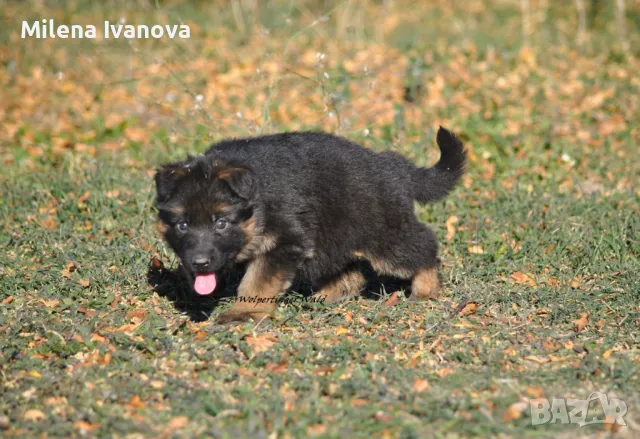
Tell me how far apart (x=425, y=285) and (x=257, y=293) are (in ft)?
4.18

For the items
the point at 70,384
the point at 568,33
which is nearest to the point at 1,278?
the point at 70,384

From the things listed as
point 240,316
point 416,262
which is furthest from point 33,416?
point 416,262

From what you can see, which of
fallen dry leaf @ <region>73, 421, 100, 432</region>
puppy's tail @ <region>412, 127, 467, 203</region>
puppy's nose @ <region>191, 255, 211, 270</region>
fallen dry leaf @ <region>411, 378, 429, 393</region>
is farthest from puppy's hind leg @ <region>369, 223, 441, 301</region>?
fallen dry leaf @ <region>73, 421, 100, 432</region>

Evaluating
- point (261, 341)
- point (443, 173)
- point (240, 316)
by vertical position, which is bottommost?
point (261, 341)

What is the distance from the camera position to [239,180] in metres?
4.58

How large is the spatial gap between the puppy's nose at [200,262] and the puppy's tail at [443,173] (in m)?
1.66

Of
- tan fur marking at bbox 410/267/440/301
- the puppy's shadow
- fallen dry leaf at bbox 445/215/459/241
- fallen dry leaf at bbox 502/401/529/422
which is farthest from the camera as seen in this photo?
fallen dry leaf at bbox 445/215/459/241

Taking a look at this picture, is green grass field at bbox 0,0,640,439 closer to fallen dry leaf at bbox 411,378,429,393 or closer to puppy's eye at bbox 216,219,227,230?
fallen dry leaf at bbox 411,378,429,393

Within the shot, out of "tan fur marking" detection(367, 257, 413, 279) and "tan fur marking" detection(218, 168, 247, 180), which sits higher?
"tan fur marking" detection(218, 168, 247, 180)

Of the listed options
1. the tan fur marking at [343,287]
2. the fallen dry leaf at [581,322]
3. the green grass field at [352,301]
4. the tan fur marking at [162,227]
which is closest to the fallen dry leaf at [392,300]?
the green grass field at [352,301]

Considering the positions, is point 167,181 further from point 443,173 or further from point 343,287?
point 443,173

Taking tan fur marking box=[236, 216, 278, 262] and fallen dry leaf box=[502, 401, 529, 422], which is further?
tan fur marking box=[236, 216, 278, 262]

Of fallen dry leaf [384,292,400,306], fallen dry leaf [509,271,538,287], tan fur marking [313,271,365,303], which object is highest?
tan fur marking [313,271,365,303]

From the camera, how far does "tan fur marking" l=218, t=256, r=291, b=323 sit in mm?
4887
